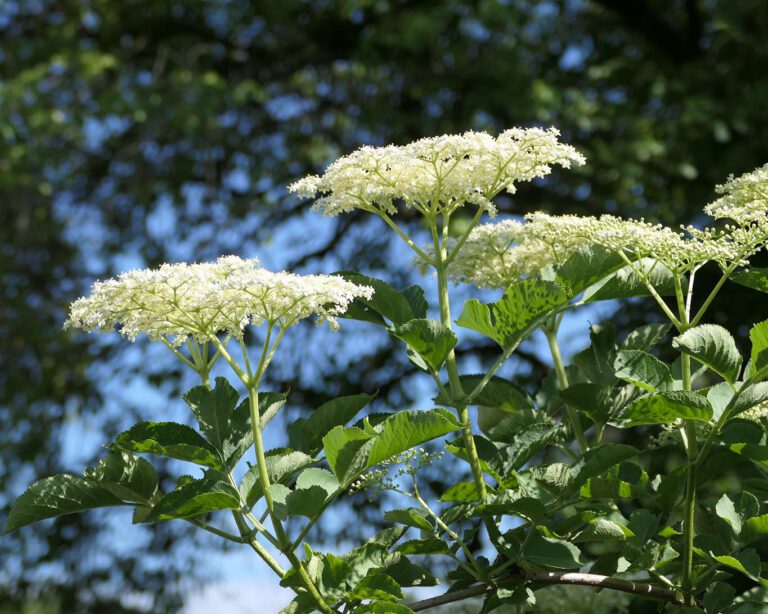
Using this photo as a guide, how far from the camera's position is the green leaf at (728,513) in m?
1.08

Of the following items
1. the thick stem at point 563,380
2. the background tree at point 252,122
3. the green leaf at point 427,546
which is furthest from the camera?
the background tree at point 252,122

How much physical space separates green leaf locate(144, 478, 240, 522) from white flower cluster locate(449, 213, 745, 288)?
0.43 metres

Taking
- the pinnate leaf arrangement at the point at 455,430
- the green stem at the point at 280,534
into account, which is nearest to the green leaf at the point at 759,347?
the pinnate leaf arrangement at the point at 455,430

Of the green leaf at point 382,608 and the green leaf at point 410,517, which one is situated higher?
the green leaf at point 410,517

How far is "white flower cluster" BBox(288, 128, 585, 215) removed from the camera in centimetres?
107

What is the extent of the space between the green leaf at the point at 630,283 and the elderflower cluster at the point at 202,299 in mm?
262

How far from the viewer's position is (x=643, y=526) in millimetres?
1073

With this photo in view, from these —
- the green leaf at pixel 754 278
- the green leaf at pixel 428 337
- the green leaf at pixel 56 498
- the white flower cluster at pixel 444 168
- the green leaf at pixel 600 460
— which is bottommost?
the green leaf at pixel 600 460

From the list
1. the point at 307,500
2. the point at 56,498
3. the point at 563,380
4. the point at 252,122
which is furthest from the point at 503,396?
the point at 252,122

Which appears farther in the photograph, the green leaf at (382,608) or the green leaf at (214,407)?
the green leaf at (214,407)

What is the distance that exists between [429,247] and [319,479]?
0.35 m

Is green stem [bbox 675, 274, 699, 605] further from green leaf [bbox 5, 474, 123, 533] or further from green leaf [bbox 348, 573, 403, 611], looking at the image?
green leaf [bbox 5, 474, 123, 533]

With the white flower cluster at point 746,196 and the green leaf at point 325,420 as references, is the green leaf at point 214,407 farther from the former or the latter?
the white flower cluster at point 746,196

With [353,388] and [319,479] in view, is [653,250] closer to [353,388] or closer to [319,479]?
[319,479]
